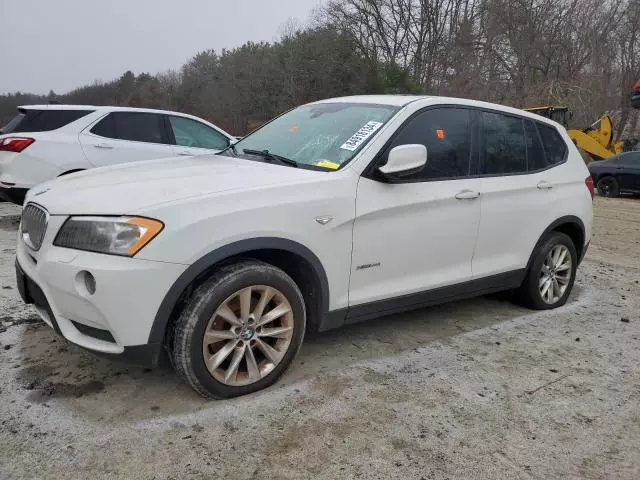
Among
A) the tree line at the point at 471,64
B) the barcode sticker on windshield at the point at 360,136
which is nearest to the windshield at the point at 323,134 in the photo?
the barcode sticker on windshield at the point at 360,136

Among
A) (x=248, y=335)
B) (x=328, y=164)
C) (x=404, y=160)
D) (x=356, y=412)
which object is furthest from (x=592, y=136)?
(x=248, y=335)

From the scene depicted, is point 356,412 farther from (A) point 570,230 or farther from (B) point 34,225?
(A) point 570,230

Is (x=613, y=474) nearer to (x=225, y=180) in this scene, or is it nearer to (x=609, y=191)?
(x=225, y=180)

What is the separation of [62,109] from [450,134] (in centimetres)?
538

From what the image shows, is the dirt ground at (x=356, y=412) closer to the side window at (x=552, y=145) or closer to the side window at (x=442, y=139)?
the side window at (x=442, y=139)

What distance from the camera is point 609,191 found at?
15211 millimetres

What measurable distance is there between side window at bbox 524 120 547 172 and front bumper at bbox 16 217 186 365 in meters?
3.09

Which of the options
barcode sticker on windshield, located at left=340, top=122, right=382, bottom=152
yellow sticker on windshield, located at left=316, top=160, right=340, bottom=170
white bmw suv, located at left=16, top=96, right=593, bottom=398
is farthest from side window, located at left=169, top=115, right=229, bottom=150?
yellow sticker on windshield, located at left=316, top=160, right=340, bottom=170

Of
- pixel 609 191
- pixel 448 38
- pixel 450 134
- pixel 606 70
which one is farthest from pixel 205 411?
pixel 448 38

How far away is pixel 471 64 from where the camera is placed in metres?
34.6

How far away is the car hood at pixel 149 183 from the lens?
2.70 m

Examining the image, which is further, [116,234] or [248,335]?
[248,335]

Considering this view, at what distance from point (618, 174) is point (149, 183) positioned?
49.3 ft

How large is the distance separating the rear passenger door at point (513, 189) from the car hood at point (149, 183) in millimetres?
1493
